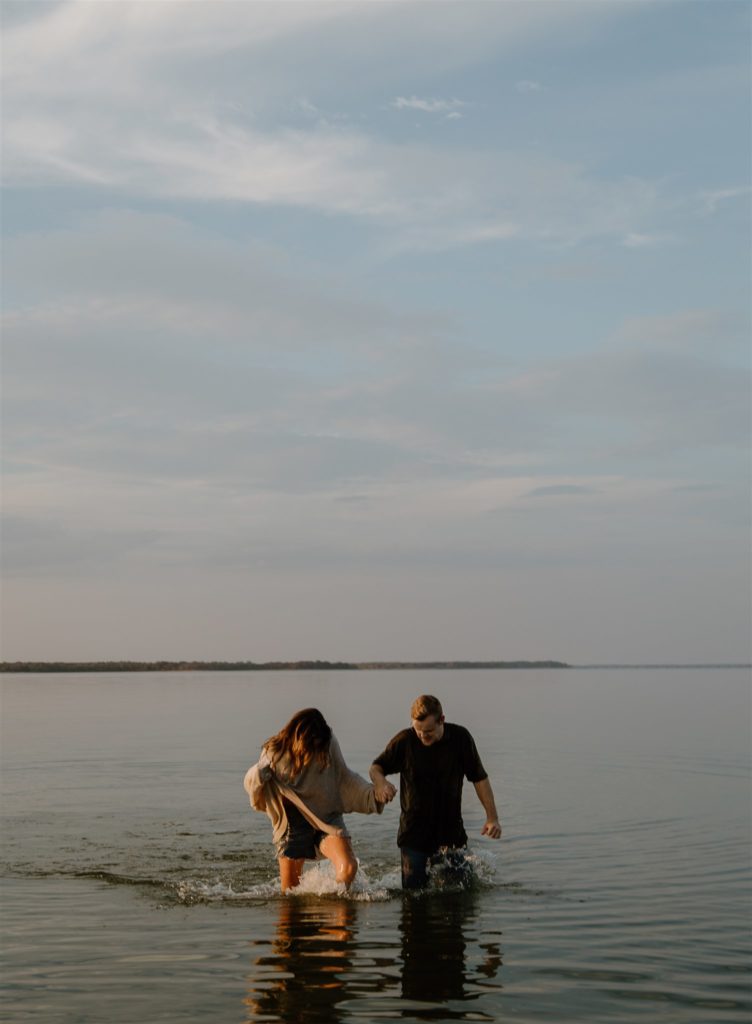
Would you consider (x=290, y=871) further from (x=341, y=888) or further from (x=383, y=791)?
(x=383, y=791)

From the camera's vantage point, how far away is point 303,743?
36.6 ft

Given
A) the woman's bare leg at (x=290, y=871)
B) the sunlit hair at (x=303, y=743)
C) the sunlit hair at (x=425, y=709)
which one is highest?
the sunlit hair at (x=425, y=709)

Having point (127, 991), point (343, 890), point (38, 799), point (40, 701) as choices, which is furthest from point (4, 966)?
point (40, 701)

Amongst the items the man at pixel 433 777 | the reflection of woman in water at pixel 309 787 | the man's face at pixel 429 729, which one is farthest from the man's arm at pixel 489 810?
the reflection of woman in water at pixel 309 787

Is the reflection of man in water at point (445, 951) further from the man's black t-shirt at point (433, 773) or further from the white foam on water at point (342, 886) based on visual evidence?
the man's black t-shirt at point (433, 773)

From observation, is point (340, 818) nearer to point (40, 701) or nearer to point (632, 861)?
point (632, 861)

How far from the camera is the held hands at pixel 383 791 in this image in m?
11.0

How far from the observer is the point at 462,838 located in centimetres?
1146

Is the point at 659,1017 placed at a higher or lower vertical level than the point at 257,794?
lower

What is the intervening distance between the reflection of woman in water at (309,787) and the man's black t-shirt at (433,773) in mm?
352

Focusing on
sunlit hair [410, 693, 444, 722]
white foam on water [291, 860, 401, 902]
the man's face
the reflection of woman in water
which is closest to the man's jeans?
white foam on water [291, 860, 401, 902]

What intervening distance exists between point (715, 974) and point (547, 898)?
10.5ft

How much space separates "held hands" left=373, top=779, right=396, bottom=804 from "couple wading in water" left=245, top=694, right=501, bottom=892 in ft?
0.04

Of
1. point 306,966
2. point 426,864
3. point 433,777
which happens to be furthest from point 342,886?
point 306,966
